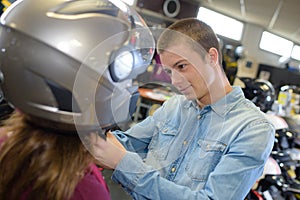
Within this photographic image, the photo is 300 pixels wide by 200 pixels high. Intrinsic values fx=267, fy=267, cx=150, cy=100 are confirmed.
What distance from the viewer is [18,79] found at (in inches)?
20.0

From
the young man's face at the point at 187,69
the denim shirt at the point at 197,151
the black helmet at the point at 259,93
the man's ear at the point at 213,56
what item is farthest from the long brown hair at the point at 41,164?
the black helmet at the point at 259,93

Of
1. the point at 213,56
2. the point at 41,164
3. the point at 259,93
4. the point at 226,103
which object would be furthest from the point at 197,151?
the point at 259,93

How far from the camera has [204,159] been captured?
83 centimetres

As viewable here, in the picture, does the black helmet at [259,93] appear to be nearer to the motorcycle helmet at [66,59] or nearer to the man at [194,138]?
the man at [194,138]

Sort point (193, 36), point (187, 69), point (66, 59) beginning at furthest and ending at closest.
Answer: point (193, 36) < point (187, 69) < point (66, 59)

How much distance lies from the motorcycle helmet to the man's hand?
35 millimetres

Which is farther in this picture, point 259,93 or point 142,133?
point 259,93

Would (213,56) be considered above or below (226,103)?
above

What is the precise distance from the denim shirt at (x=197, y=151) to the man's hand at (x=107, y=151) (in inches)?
0.9

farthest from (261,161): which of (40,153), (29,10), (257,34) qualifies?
(257,34)

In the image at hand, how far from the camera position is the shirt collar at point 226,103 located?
34.0 inches

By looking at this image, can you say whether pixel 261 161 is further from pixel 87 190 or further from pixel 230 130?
pixel 87 190

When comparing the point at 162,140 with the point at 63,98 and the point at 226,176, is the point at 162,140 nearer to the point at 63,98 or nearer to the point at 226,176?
Answer: the point at 226,176

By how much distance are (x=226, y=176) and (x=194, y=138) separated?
17 centimetres
